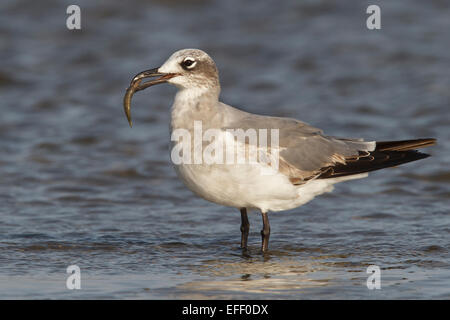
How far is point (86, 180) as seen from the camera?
995cm

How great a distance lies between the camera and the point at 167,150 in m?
11.2

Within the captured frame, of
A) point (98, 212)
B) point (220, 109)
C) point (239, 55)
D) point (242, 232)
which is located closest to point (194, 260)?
point (242, 232)

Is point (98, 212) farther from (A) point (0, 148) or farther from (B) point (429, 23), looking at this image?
(B) point (429, 23)

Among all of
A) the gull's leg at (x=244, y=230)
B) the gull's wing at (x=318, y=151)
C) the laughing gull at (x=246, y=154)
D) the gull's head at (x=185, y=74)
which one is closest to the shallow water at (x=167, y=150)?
the gull's leg at (x=244, y=230)

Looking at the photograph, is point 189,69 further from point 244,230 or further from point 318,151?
point 244,230

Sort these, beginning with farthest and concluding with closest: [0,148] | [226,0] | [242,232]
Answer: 1. [226,0]
2. [0,148]
3. [242,232]

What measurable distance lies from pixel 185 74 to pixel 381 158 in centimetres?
210

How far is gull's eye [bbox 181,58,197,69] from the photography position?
7.18m

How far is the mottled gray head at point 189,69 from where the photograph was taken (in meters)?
7.14

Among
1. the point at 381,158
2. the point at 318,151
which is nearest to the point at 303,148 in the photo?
the point at 318,151

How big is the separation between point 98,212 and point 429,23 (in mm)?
8703
